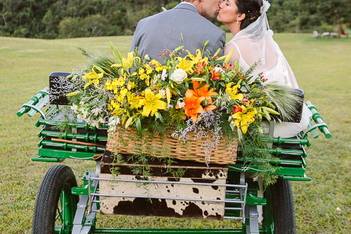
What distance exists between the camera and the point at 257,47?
10.9 ft

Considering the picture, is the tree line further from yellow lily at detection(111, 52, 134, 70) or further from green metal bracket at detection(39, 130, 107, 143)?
yellow lily at detection(111, 52, 134, 70)

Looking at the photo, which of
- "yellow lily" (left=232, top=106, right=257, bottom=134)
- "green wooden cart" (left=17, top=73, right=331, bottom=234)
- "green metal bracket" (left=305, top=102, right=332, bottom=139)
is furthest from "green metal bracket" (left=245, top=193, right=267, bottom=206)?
"yellow lily" (left=232, top=106, right=257, bottom=134)

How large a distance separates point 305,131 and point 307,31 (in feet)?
135

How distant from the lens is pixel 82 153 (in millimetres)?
3203

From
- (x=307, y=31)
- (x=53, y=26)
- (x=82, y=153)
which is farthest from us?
(x=53, y=26)

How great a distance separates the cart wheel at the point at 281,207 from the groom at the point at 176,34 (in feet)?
3.16

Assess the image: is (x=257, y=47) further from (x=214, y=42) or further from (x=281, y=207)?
(x=281, y=207)

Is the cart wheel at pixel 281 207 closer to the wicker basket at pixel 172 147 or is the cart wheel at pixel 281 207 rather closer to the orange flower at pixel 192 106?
the wicker basket at pixel 172 147

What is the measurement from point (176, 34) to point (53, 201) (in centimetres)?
117

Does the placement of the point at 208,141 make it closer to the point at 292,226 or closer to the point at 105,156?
the point at 105,156

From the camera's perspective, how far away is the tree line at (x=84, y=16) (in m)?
46.4

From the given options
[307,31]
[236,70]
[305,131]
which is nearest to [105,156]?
[236,70]

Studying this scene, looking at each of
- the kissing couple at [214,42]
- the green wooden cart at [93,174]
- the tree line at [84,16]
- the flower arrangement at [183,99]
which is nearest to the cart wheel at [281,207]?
the green wooden cart at [93,174]

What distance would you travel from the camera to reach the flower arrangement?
2.69 meters
